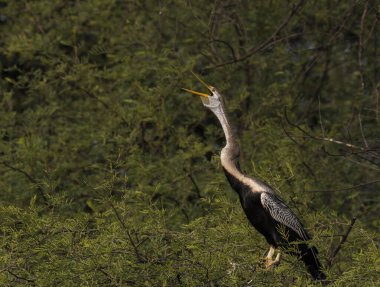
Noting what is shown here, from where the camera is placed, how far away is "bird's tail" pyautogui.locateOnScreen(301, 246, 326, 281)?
725 cm

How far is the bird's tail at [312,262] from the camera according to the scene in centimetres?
725

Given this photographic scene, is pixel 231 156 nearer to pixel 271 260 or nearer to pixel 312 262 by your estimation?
pixel 271 260

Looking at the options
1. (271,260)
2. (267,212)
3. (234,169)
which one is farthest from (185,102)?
(271,260)

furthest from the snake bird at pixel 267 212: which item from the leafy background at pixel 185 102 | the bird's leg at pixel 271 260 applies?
the leafy background at pixel 185 102

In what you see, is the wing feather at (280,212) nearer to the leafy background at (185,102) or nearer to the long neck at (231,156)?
the long neck at (231,156)

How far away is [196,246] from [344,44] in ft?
22.7

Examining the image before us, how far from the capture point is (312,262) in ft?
24.1

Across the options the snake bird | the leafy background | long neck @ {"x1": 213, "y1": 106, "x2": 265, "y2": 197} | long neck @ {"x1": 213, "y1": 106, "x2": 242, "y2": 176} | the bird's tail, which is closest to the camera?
the bird's tail

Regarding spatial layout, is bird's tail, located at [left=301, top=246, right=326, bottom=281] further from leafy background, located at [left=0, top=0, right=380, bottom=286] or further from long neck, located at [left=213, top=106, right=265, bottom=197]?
leafy background, located at [left=0, top=0, right=380, bottom=286]

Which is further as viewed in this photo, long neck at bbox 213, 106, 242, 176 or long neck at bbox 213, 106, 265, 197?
long neck at bbox 213, 106, 242, 176

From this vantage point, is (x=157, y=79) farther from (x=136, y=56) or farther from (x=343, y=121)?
(x=343, y=121)

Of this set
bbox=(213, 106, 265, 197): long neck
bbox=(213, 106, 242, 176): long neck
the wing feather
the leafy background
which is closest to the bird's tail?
the wing feather

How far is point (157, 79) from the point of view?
1251 cm

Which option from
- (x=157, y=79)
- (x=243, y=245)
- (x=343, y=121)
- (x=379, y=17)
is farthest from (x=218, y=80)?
(x=243, y=245)
